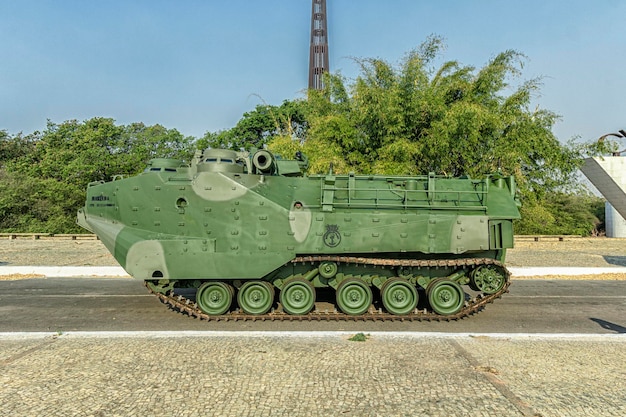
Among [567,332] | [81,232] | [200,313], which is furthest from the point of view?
[81,232]

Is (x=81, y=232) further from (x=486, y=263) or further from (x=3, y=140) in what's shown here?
(x=486, y=263)

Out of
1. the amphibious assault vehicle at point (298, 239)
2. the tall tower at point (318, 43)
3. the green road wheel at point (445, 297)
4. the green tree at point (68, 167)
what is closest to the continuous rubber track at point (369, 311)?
the amphibious assault vehicle at point (298, 239)

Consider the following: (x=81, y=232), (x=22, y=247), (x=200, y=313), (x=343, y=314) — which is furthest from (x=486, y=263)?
(x=81, y=232)

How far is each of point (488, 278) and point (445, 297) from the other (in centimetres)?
104

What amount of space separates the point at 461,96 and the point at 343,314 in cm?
1504

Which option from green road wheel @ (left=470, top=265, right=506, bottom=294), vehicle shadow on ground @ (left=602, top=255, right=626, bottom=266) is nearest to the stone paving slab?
green road wheel @ (left=470, top=265, right=506, bottom=294)

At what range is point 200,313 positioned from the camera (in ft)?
32.7

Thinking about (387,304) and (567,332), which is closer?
(567,332)

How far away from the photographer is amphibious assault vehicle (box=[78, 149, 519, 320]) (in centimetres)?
982

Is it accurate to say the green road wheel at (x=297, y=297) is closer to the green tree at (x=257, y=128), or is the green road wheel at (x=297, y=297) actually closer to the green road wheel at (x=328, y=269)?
the green road wheel at (x=328, y=269)

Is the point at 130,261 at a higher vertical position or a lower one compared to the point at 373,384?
higher

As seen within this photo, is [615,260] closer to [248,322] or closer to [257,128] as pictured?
[248,322]

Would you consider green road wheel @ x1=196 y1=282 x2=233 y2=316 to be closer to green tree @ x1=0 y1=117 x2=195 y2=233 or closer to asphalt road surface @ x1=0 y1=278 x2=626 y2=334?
asphalt road surface @ x1=0 y1=278 x2=626 y2=334

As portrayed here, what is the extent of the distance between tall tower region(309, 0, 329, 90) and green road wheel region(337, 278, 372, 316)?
3694 cm
